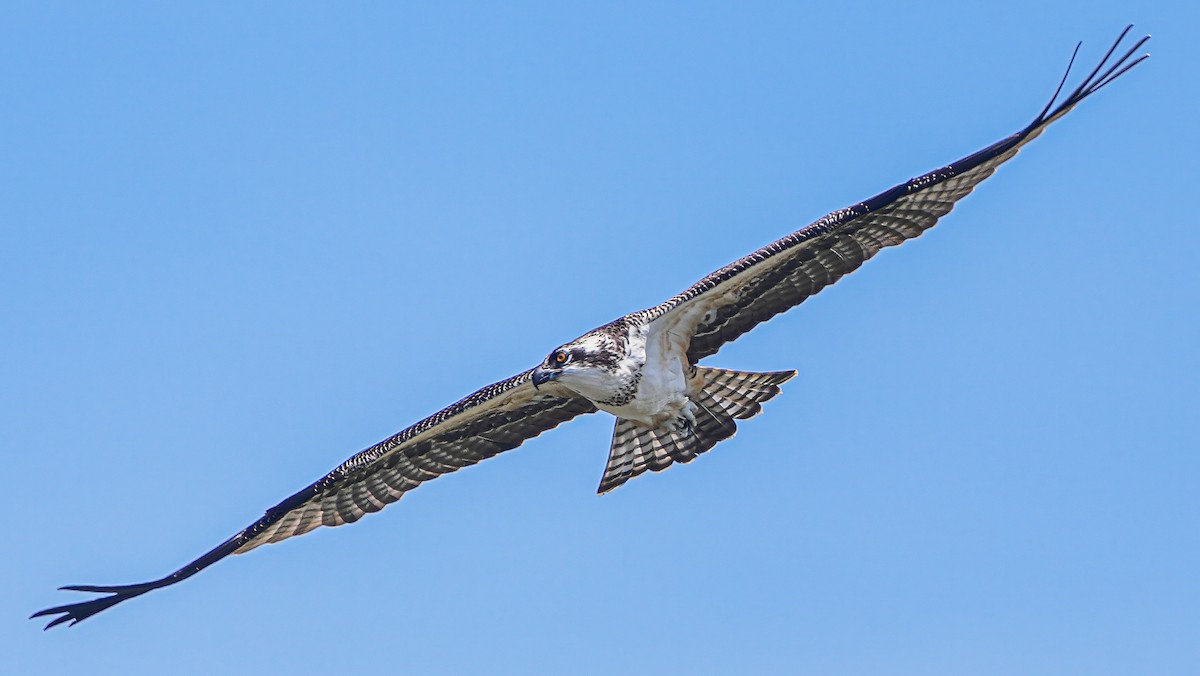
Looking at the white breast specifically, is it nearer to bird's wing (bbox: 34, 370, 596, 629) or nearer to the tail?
the tail

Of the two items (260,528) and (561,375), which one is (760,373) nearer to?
(561,375)

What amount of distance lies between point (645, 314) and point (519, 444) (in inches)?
91.3

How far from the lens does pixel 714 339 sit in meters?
16.7

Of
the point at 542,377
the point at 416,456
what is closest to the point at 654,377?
the point at 542,377

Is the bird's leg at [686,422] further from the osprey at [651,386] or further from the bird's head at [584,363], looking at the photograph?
the bird's head at [584,363]

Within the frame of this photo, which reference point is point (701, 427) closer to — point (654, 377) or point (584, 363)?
point (654, 377)

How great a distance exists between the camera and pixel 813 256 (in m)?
16.0

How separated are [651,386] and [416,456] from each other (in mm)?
3000

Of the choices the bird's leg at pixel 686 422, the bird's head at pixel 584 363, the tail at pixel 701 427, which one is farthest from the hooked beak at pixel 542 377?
the bird's leg at pixel 686 422

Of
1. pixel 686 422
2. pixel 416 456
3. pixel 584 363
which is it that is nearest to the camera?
pixel 584 363

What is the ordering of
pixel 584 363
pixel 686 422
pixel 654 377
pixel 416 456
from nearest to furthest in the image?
pixel 584 363
pixel 654 377
pixel 686 422
pixel 416 456

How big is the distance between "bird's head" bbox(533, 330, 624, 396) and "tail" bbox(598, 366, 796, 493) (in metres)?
1.30

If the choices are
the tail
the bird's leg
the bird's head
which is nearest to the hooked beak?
the bird's head

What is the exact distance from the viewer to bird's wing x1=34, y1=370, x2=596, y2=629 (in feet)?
56.5
